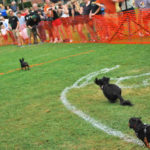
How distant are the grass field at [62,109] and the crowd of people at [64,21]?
16.6ft

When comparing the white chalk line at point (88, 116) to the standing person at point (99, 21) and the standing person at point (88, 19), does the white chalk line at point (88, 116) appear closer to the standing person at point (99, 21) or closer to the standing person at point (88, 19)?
the standing person at point (99, 21)

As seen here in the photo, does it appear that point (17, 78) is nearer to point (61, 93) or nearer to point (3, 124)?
point (61, 93)

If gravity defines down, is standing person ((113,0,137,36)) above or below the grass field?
above

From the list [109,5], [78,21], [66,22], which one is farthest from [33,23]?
[109,5]

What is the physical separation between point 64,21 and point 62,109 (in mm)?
11976

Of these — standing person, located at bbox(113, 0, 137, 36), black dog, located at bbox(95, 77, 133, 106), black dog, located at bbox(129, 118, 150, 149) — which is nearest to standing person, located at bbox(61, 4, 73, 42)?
standing person, located at bbox(113, 0, 137, 36)

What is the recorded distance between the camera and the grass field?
4125 mm

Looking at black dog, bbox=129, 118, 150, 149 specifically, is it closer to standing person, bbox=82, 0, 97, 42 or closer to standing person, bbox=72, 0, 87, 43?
standing person, bbox=82, 0, 97, 42

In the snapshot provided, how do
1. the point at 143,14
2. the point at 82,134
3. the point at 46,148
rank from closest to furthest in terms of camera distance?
the point at 46,148 < the point at 82,134 < the point at 143,14

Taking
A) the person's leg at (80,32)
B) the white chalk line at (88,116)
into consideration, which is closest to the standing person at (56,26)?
the person's leg at (80,32)

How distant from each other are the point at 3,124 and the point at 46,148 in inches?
55.4

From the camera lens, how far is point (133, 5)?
14086 millimetres

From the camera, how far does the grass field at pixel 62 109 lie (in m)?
4.12

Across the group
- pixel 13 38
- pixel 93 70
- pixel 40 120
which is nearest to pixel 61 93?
pixel 40 120
